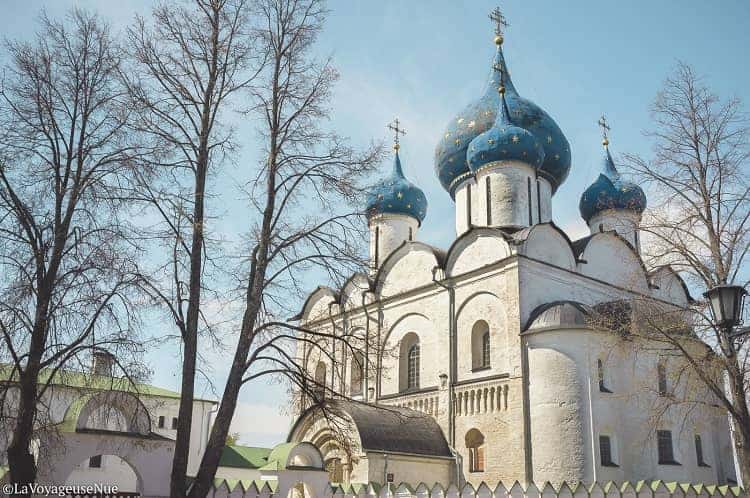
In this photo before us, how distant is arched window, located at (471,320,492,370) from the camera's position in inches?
677

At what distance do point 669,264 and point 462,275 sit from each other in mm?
7949

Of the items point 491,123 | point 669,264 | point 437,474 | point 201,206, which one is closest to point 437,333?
point 437,474

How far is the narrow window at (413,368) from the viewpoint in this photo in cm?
1905

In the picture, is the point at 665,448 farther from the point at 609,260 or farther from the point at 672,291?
the point at 672,291

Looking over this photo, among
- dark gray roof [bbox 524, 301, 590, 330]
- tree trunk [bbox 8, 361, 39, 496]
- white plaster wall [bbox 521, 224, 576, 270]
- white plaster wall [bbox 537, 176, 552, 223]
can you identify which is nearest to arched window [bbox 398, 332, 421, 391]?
dark gray roof [bbox 524, 301, 590, 330]

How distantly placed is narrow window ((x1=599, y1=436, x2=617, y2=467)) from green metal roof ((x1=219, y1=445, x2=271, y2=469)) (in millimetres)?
9714

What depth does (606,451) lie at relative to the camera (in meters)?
15.4

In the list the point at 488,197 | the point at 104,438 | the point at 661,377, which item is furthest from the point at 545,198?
the point at 104,438

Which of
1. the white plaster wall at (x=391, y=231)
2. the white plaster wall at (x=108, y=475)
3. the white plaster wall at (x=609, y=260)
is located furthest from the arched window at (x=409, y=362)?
the white plaster wall at (x=108, y=475)

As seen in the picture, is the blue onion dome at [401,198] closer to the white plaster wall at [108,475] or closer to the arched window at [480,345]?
the arched window at [480,345]

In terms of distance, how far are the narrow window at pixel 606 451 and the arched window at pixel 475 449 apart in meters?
2.65

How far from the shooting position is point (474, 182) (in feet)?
66.6

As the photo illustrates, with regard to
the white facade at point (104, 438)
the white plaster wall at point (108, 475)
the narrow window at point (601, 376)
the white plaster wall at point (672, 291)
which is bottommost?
the white plaster wall at point (108, 475)

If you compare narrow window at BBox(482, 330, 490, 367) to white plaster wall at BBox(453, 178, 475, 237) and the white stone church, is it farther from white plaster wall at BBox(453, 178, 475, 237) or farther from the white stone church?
white plaster wall at BBox(453, 178, 475, 237)
